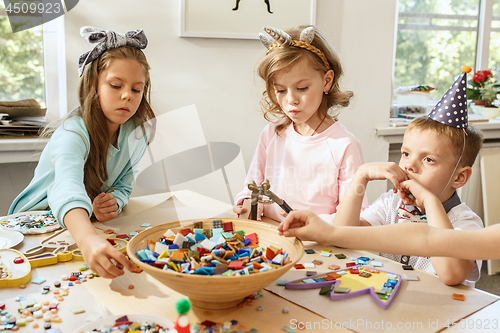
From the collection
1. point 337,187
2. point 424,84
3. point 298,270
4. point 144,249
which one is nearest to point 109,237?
point 144,249

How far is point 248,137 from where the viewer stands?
102 inches

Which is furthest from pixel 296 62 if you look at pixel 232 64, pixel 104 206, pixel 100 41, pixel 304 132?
pixel 232 64

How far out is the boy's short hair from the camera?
113cm

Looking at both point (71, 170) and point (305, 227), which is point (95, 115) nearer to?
point (71, 170)

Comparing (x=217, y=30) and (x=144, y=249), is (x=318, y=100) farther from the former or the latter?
(x=217, y=30)

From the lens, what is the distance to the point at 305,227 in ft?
2.85

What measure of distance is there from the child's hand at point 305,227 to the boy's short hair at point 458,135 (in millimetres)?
480

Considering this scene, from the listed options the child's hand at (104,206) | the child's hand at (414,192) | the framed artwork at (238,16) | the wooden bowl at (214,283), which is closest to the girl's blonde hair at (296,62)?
the child's hand at (414,192)

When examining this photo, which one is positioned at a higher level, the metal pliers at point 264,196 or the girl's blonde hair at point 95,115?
the girl's blonde hair at point 95,115

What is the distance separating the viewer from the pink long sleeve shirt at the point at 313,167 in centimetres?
146

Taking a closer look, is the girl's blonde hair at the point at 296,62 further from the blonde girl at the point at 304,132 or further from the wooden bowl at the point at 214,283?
the wooden bowl at the point at 214,283

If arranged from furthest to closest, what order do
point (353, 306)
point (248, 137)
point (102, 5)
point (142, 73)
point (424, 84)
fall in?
Result: point (424, 84) < point (248, 137) < point (102, 5) < point (142, 73) < point (353, 306)

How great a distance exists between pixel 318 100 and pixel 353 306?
2.76 feet

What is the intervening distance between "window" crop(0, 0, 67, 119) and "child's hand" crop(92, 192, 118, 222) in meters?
1.16
